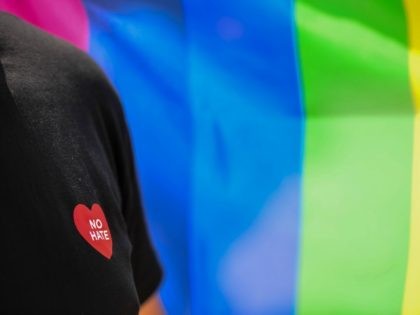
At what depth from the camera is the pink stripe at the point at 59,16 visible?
1236 millimetres

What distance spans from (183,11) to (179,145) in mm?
278

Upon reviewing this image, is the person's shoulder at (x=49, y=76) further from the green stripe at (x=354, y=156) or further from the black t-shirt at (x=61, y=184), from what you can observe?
the green stripe at (x=354, y=156)

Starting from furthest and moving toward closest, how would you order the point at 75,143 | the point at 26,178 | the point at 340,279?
the point at 340,279 < the point at 75,143 < the point at 26,178

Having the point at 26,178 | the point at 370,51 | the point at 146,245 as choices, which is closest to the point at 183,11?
the point at 370,51

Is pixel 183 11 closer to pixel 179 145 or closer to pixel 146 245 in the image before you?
pixel 179 145

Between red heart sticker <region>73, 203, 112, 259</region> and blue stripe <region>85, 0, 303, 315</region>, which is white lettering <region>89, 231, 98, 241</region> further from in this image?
blue stripe <region>85, 0, 303, 315</region>

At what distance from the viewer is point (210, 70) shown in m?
1.29

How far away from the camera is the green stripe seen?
1.23 meters

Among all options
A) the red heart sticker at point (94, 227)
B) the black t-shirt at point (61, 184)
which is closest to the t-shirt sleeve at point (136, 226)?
the black t-shirt at point (61, 184)

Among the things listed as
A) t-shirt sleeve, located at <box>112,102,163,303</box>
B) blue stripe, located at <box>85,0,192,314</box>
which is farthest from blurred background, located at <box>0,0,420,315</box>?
t-shirt sleeve, located at <box>112,102,163,303</box>

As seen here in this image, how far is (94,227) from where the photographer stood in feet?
2.80

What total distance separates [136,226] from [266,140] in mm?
353

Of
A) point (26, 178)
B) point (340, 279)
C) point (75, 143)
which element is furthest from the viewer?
point (340, 279)

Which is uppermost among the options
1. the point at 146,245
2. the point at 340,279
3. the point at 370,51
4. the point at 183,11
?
the point at 183,11
